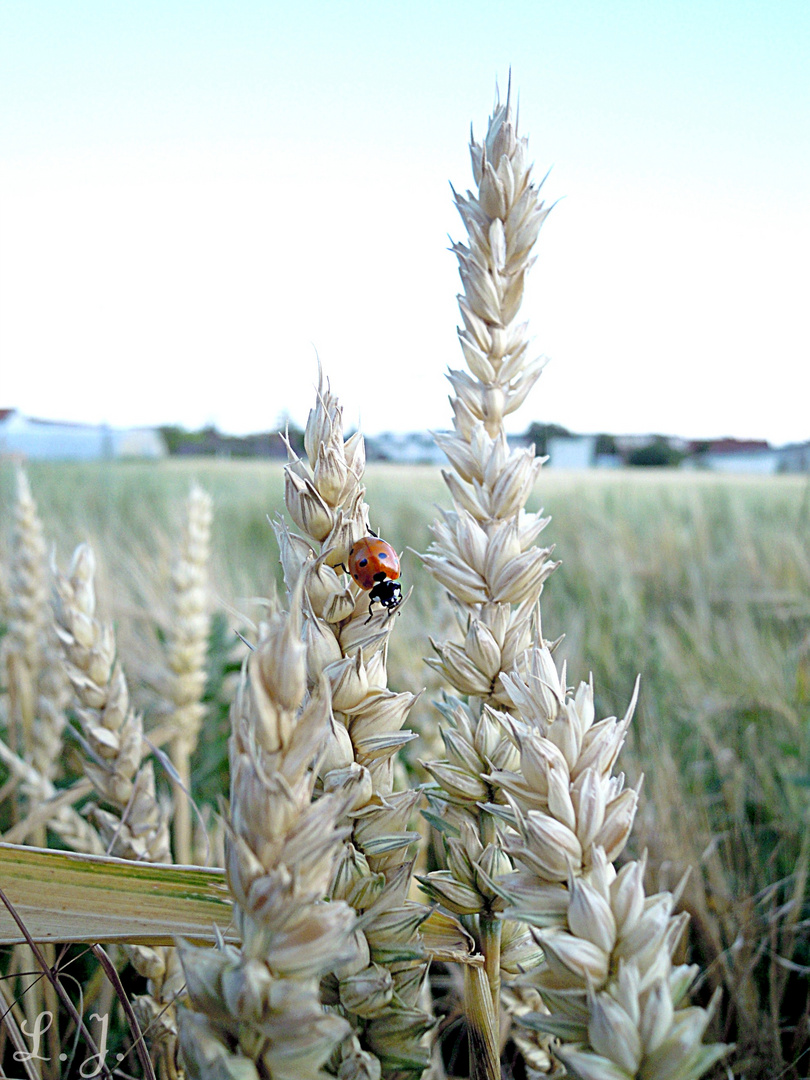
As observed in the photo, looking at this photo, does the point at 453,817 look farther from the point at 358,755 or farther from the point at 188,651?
the point at 188,651

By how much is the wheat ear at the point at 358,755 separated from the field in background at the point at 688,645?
4 centimetres

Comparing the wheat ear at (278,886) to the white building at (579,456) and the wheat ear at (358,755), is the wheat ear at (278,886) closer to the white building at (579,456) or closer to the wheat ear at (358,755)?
the wheat ear at (358,755)

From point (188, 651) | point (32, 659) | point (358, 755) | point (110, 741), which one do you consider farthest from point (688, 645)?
point (358, 755)

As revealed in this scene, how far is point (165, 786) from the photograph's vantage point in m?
1.16

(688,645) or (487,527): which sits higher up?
(487,527)

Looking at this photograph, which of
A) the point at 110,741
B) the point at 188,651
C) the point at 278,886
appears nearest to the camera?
the point at 278,886

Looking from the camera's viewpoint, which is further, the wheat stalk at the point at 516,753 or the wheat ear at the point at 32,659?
the wheat ear at the point at 32,659

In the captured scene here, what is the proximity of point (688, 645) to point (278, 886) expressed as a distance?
5.74ft

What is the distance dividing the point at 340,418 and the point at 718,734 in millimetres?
1333

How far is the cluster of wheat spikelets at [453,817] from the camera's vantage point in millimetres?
201

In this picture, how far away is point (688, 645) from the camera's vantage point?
70.5 inches

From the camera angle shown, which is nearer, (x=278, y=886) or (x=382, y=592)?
(x=278, y=886)

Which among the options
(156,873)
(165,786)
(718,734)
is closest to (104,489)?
(165,786)

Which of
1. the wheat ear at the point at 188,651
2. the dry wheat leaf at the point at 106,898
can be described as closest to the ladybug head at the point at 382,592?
the dry wheat leaf at the point at 106,898
